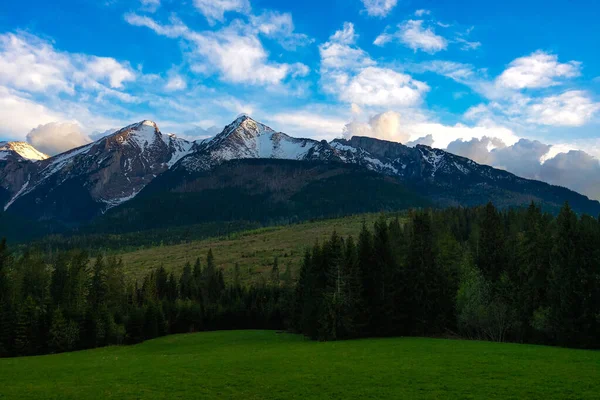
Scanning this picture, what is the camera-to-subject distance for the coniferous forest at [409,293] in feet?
172

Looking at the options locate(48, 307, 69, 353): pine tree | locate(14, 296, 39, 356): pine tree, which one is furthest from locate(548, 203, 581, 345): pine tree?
locate(14, 296, 39, 356): pine tree

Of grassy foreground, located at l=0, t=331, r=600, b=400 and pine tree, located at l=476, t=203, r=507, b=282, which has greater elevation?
pine tree, located at l=476, t=203, r=507, b=282

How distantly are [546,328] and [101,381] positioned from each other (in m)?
51.0

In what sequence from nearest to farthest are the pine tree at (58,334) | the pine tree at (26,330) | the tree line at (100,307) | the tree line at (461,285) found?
the tree line at (461,285) < the pine tree at (26,330) < the pine tree at (58,334) < the tree line at (100,307)

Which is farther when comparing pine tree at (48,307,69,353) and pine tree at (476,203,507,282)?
pine tree at (48,307,69,353)

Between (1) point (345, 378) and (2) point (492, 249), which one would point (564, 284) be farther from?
(1) point (345, 378)

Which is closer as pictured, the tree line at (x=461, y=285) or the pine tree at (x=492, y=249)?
the tree line at (x=461, y=285)

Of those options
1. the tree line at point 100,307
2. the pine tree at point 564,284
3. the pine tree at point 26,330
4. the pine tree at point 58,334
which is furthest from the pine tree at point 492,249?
the pine tree at point 26,330

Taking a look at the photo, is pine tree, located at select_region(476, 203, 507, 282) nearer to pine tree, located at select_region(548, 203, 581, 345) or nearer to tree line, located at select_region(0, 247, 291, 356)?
pine tree, located at select_region(548, 203, 581, 345)

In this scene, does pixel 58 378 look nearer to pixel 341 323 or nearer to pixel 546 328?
pixel 341 323

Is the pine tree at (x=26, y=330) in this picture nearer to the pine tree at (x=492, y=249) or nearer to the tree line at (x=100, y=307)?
the tree line at (x=100, y=307)

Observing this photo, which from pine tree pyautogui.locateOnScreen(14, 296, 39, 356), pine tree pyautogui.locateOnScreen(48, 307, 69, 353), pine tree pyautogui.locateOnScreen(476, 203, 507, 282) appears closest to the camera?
pine tree pyautogui.locateOnScreen(14, 296, 39, 356)

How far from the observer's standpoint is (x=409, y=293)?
71750mm

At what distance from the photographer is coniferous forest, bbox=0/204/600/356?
52.4m
